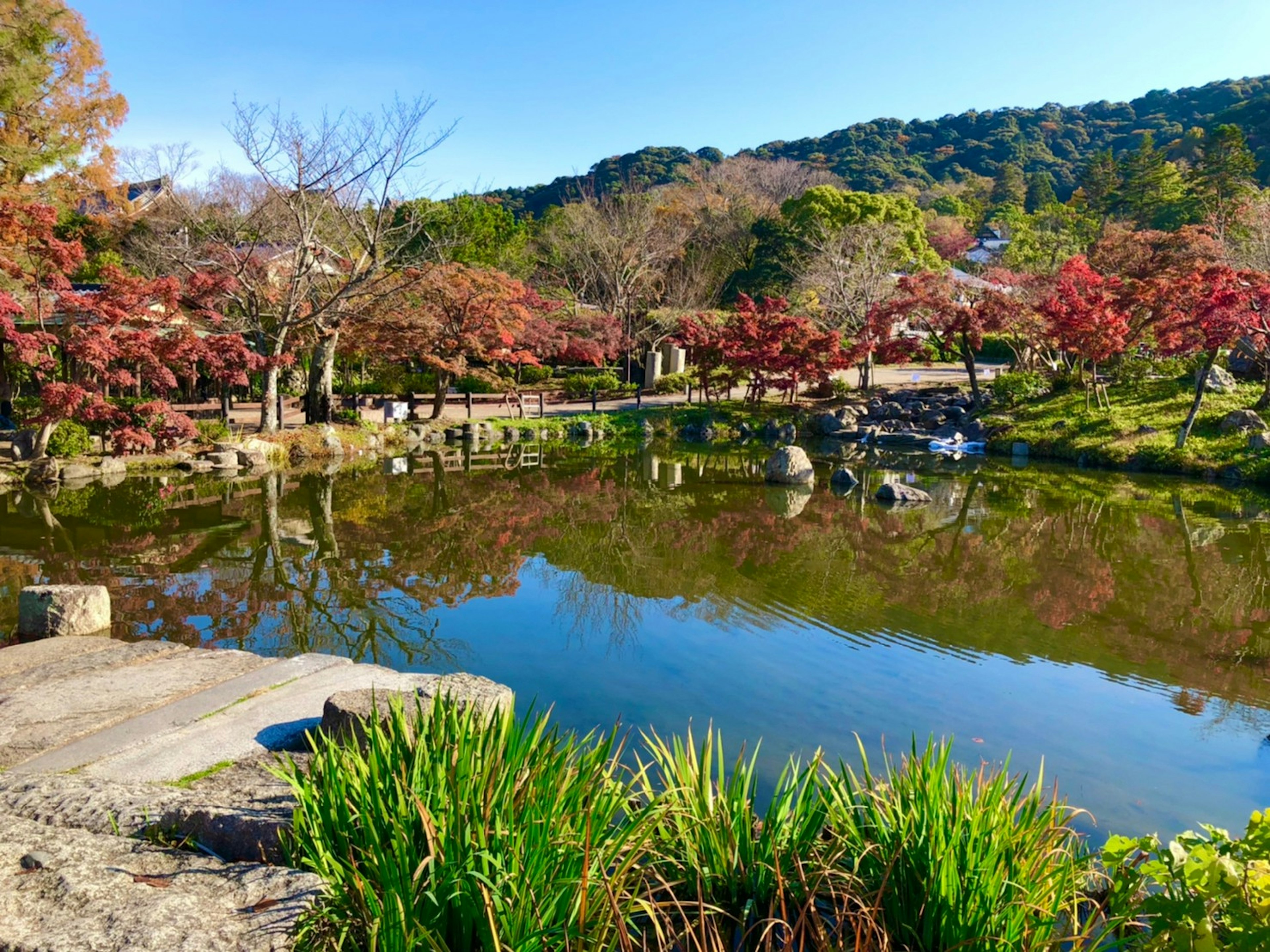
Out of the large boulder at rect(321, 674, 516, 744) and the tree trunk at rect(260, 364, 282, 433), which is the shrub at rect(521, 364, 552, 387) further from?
the large boulder at rect(321, 674, 516, 744)

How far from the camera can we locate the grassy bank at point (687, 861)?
2074 millimetres

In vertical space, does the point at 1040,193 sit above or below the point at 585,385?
above

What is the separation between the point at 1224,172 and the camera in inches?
1281

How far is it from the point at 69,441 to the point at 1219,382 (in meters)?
21.6

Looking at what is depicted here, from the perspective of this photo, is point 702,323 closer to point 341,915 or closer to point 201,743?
point 201,743

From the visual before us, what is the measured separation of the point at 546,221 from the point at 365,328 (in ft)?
68.1

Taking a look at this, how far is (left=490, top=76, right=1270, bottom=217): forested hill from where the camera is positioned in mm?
53344

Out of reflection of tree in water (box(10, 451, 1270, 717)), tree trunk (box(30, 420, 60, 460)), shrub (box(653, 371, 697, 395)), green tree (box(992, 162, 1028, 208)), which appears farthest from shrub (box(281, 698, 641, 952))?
green tree (box(992, 162, 1028, 208))

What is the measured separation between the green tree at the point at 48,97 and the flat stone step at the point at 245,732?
15028 millimetres

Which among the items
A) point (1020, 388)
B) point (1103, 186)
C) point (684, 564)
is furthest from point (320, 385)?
point (1103, 186)

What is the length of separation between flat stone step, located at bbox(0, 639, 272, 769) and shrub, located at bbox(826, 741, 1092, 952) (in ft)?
12.0

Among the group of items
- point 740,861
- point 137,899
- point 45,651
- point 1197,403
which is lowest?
point 45,651

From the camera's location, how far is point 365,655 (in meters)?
6.36

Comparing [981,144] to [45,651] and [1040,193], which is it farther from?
[45,651]
